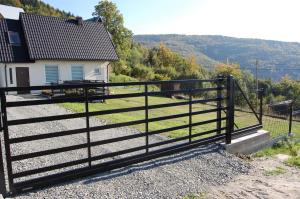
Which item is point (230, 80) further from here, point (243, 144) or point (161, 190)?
point (161, 190)

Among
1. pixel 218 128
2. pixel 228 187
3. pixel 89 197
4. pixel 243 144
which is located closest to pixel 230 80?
pixel 218 128

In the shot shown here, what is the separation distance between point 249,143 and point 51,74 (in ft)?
59.9

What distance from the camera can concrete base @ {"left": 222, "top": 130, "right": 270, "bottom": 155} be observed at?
7.23m

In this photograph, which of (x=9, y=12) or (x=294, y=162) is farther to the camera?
(x=9, y=12)

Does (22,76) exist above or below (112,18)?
below

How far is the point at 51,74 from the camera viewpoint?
22.6 metres

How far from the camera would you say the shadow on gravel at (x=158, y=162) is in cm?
494

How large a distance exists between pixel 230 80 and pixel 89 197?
431 cm

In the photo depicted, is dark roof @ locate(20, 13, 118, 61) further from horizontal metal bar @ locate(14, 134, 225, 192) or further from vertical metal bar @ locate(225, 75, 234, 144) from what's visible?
horizontal metal bar @ locate(14, 134, 225, 192)

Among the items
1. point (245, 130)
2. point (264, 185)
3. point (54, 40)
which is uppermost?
point (54, 40)

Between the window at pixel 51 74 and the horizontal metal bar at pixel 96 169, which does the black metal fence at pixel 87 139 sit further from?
the window at pixel 51 74

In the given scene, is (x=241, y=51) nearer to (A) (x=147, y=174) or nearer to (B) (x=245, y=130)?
(B) (x=245, y=130)

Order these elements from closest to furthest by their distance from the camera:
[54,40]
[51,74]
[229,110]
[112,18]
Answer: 1. [229,110]
2. [51,74]
3. [54,40]
4. [112,18]

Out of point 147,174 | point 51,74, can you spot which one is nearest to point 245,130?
point 147,174
